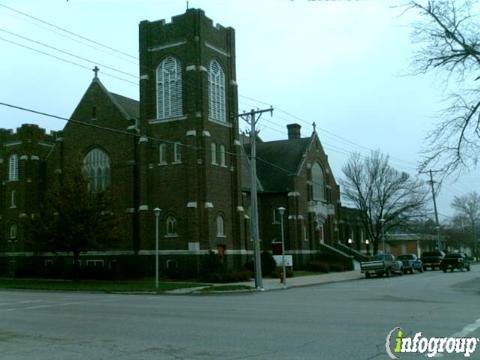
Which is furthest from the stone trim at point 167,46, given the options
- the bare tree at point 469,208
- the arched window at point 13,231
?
the bare tree at point 469,208

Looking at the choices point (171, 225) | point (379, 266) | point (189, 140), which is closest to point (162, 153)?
point (189, 140)

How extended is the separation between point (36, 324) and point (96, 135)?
33.5 m

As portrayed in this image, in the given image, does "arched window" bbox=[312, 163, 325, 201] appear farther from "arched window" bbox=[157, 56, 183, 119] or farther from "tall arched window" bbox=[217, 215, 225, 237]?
"arched window" bbox=[157, 56, 183, 119]

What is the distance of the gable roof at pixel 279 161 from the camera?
5634cm

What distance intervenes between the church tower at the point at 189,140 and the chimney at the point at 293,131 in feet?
75.9

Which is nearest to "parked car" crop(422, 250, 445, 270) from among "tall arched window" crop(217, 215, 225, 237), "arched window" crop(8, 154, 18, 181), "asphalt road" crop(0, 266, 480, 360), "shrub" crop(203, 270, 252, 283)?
"tall arched window" crop(217, 215, 225, 237)

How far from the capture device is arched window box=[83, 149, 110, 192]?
46.7 m

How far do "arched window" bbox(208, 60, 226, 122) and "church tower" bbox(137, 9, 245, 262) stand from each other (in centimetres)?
8

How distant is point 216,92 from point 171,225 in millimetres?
10778

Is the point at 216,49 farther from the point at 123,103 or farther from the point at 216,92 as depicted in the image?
the point at 123,103

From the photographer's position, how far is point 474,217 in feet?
371

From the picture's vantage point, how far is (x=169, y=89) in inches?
1703

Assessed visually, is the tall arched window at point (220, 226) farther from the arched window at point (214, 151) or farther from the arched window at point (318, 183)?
the arched window at point (318, 183)

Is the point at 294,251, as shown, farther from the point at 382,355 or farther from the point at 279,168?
the point at 382,355
